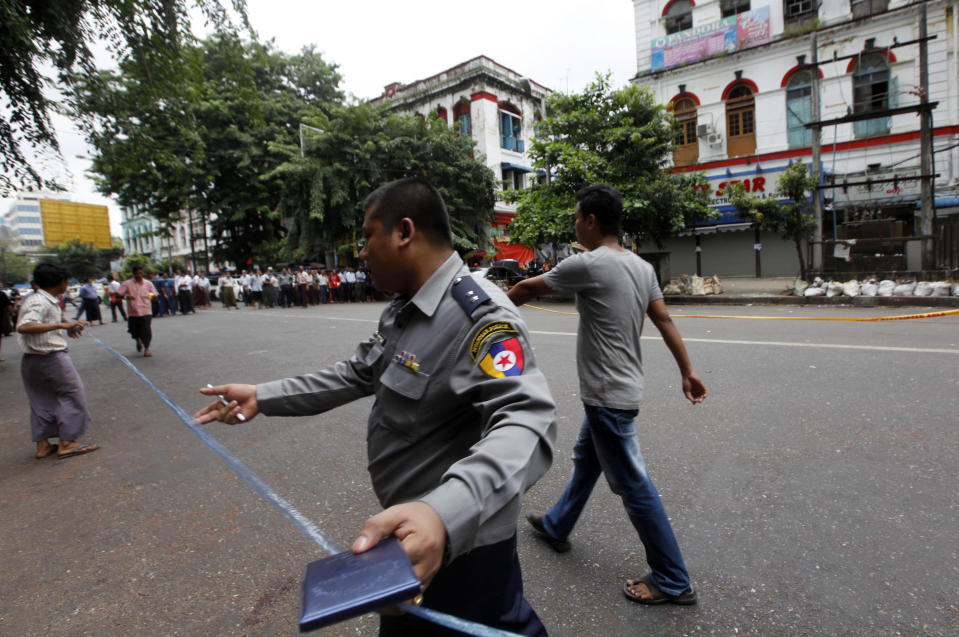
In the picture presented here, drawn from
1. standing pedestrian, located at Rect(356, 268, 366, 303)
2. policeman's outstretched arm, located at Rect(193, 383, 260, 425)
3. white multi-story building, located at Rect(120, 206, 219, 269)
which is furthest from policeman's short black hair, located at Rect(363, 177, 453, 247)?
white multi-story building, located at Rect(120, 206, 219, 269)

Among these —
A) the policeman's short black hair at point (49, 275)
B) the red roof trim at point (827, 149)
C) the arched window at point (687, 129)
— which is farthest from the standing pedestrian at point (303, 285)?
the arched window at point (687, 129)

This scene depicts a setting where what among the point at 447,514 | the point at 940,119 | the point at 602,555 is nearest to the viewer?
the point at 447,514

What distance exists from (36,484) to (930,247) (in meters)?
15.5

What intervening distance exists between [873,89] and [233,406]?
23412 millimetres

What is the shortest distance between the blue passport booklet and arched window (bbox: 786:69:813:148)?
887 inches

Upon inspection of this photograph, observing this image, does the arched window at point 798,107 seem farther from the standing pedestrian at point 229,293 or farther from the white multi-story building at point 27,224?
the white multi-story building at point 27,224

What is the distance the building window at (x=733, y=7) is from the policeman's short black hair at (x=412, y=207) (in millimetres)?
23705

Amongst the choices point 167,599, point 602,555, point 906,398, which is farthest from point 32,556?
point 906,398

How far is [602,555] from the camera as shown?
2.51 meters

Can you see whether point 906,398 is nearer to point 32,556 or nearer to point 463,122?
point 32,556

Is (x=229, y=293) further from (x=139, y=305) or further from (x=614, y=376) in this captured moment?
(x=614, y=376)

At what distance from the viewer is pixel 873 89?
1814 cm

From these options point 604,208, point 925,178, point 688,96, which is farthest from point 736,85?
point 604,208

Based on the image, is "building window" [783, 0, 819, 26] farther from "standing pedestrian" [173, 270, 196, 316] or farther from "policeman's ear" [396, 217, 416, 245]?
"standing pedestrian" [173, 270, 196, 316]
